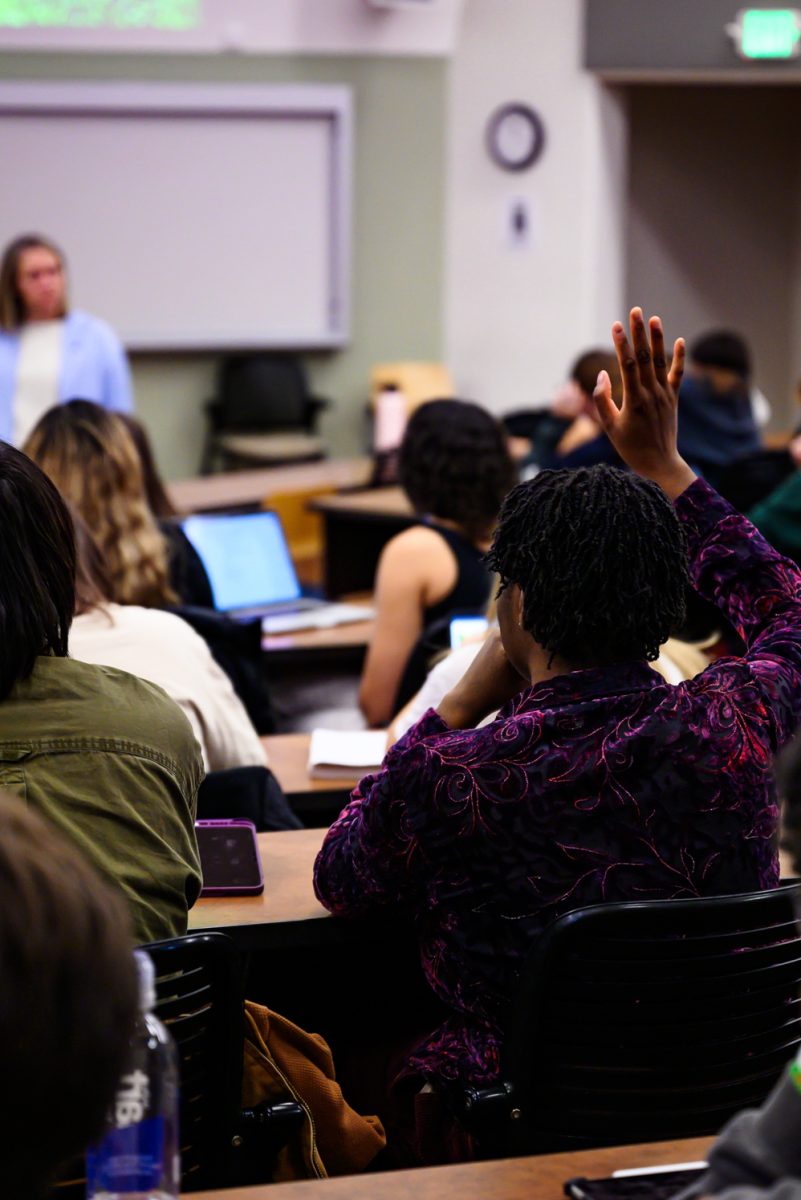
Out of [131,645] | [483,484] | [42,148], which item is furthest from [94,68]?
[131,645]

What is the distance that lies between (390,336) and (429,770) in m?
7.06

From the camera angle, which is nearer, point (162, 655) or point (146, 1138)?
point (146, 1138)

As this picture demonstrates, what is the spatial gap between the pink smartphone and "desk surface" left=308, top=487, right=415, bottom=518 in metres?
3.27

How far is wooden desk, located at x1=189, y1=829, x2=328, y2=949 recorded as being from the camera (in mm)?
1902

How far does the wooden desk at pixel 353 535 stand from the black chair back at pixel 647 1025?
392 centimetres

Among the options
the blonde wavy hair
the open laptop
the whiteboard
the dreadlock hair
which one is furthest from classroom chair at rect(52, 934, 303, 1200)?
the whiteboard

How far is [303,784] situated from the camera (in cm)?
262

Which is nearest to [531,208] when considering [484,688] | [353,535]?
[353,535]

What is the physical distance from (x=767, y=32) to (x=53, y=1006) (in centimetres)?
812

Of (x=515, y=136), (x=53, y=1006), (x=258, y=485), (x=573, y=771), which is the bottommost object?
(x=258, y=485)

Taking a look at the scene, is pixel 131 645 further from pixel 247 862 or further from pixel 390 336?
pixel 390 336

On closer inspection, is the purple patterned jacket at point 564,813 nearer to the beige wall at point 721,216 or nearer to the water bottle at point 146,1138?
the water bottle at point 146,1138

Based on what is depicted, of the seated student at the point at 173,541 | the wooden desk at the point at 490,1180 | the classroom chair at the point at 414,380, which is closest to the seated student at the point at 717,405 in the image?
the classroom chair at the point at 414,380

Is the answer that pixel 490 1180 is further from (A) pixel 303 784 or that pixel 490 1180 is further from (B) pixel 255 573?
(B) pixel 255 573
